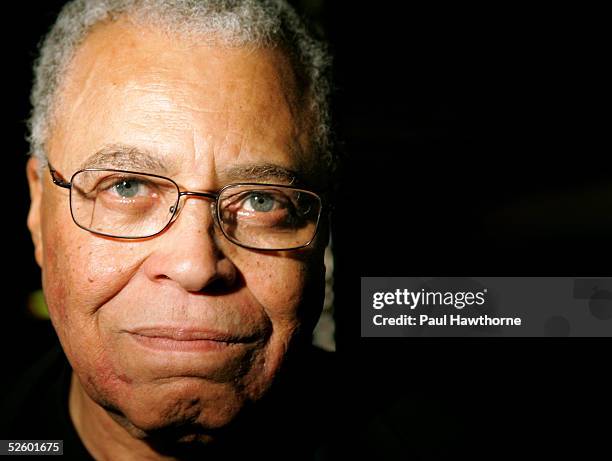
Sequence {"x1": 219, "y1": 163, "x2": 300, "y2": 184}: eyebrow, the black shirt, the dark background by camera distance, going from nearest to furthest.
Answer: {"x1": 219, "y1": 163, "x2": 300, "y2": 184}: eyebrow, the black shirt, the dark background

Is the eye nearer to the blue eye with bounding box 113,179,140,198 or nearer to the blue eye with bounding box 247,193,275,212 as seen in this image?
the blue eye with bounding box 247,193,275,212

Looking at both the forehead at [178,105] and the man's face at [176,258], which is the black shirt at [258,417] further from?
the forehead at [178,105]

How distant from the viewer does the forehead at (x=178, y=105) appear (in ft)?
3.84

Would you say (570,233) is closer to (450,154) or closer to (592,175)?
(592,175)

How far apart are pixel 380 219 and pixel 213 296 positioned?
1347 mm

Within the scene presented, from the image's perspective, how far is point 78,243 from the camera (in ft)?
3.89

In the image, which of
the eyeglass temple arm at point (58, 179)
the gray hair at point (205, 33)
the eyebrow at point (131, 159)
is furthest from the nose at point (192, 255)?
the gray hair at point (205, 33)

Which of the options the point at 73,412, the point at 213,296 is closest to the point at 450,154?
the point at 213,296

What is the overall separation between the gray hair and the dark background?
0.67 m

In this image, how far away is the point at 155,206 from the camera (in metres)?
1.20

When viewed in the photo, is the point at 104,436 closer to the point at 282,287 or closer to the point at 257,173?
the point at 282,287

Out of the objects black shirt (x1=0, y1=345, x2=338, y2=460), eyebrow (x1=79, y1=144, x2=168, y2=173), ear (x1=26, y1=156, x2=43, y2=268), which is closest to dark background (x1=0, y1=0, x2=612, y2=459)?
black shirt (x1=0, y1=345, x2=338, y2=460)

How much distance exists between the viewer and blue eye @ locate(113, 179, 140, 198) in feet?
3.99

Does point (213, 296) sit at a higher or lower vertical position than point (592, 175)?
lower
